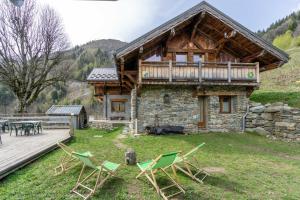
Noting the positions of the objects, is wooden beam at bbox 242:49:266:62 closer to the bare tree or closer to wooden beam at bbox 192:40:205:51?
wooden beam at bbox 192:40:205:51

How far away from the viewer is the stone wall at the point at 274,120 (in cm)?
1134

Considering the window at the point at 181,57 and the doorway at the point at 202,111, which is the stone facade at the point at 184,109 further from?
the window at the point at 181,57

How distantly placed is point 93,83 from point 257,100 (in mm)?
11559

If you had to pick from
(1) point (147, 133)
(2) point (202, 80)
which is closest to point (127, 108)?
(1) point (147, 133)

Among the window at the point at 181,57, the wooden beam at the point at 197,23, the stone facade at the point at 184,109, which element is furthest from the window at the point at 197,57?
the stone facade at the point at 184,109

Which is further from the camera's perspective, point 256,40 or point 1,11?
point 1,11

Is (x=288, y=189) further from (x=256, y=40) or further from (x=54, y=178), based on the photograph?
(x=256, y=40)

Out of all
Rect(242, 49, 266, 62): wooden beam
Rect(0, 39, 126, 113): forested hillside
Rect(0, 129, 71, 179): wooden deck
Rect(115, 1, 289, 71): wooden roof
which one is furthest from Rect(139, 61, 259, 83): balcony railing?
Rect(0, 39, 126, 113): forested hillside

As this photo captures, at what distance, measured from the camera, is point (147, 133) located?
38.7 feet

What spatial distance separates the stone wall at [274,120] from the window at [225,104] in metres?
1.17

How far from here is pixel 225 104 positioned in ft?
43.1

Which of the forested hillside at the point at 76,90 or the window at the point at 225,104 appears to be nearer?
the window at the point at 225,104

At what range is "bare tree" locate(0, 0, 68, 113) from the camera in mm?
18672

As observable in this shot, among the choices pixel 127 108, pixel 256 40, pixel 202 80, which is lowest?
pixel 127 108
